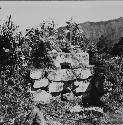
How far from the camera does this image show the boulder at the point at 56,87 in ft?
35.4

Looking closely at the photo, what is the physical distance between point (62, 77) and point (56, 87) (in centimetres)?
51

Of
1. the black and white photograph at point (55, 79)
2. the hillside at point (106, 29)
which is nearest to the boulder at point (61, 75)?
the black and white photograph at point (55, 79)

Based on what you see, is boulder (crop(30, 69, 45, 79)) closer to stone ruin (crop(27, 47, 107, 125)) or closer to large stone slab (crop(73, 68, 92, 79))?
stone ruin (crop(27, 47, 107, 125))

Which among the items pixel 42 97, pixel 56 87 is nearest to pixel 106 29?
pixel 56 87

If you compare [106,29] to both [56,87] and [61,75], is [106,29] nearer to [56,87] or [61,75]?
[61,75]

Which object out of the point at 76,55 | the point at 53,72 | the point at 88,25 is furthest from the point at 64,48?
the point at 88,25

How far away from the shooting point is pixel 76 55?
11.8 meters

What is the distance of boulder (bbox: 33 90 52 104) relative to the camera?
400 inches

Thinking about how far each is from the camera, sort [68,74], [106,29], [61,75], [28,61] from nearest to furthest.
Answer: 1. [28,61]
2. [61,75]
3. [68,74]
4. [106,29]

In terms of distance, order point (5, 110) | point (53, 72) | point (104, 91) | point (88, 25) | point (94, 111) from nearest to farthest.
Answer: point (5, 110), point (94, 111), point (53, 72), point (104, 91), point (88, 25)

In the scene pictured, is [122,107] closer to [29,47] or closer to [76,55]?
[76,55]

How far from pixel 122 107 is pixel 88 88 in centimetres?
178

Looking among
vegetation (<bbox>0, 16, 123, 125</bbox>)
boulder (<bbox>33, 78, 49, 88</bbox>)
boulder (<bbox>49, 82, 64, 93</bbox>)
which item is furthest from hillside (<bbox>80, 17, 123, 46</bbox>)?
boulder (<bbox>33, 78, 49, 88</bbox>)

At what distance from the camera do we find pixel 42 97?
10.3 meters
